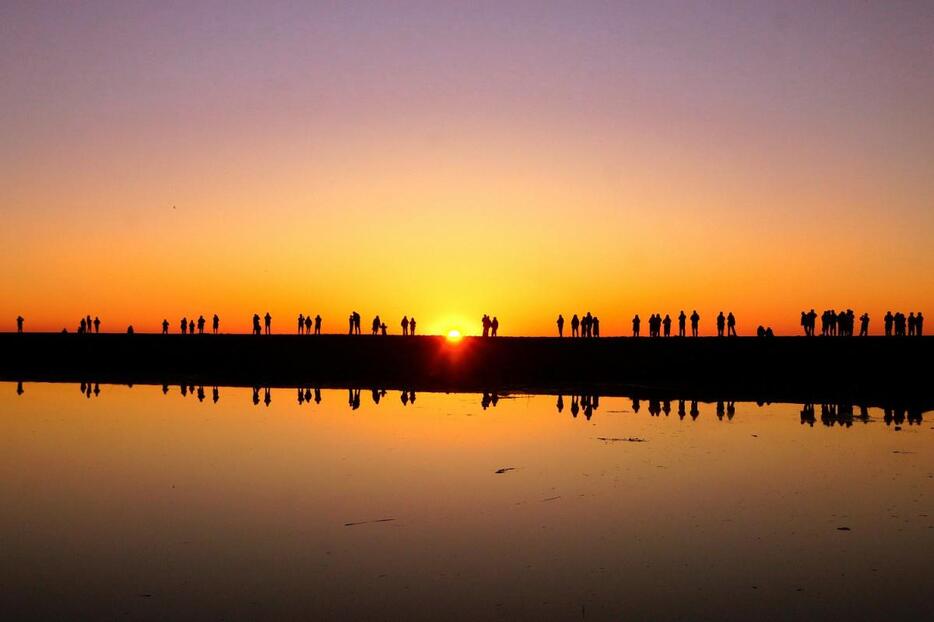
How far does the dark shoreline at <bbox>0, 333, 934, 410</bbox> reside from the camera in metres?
43.4

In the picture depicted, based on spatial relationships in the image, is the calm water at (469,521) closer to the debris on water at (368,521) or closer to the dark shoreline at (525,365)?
the debris on water at (368,521)

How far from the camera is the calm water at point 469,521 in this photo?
12023 mm

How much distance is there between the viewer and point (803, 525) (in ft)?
51.9

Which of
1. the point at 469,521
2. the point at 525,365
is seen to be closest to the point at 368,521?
the point at 469,521

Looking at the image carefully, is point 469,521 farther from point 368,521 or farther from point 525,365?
point 525,365

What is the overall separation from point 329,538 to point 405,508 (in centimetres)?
244

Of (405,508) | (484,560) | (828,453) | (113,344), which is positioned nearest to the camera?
(484,560)

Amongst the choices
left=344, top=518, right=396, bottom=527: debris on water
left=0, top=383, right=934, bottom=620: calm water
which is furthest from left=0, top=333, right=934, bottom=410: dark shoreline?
left=344, top=518, right=396, bottom=527: debris on water

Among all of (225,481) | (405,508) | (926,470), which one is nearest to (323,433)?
(225,481)

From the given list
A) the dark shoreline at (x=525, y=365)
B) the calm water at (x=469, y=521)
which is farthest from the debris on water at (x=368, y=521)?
the dark shoreline at (x=525, y=365)

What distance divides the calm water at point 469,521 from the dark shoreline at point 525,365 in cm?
1425

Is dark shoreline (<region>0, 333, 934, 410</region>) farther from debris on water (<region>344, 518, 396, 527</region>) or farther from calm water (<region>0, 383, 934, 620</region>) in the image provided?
debris on water (<region>344, 518, 396, 527</region>)

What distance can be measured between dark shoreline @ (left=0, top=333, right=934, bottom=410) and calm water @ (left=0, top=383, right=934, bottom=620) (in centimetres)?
1425

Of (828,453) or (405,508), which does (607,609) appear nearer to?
(405,508)
